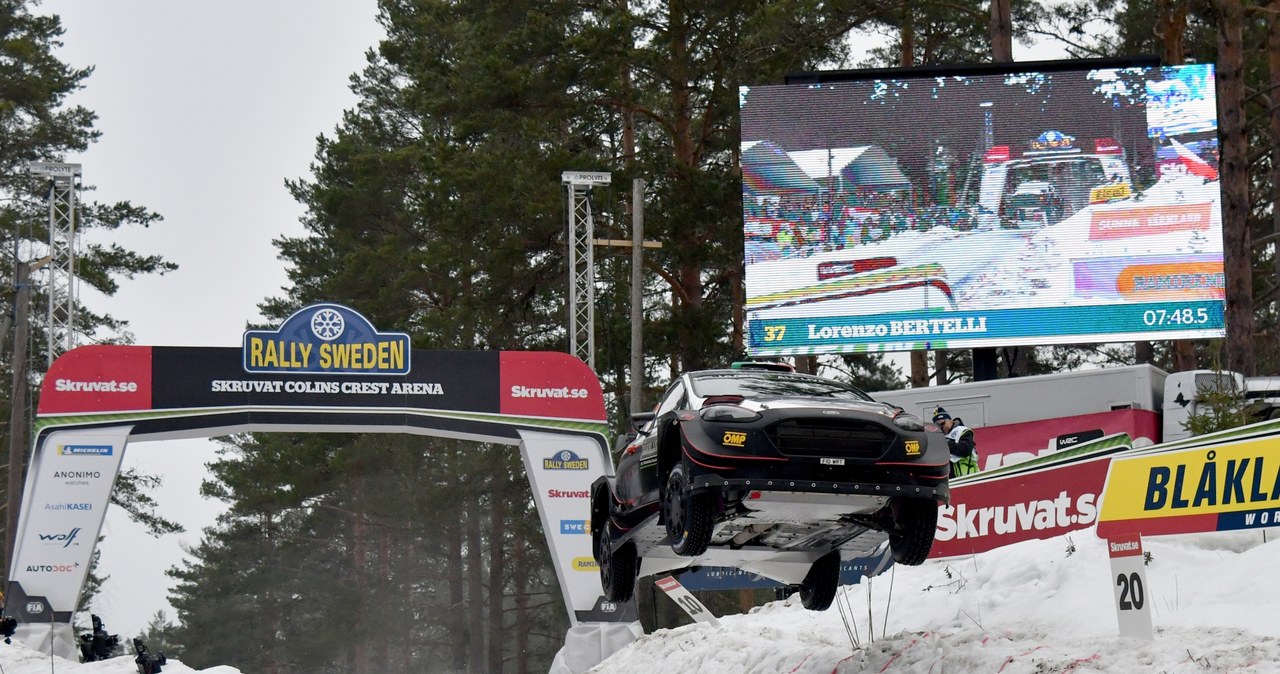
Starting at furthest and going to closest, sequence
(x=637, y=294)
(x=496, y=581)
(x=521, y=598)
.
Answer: (x=521, y=598) < (x=496, y=581) < (x=637, y=294)

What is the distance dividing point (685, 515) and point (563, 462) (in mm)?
10873

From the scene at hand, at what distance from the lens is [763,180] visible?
2389 cm

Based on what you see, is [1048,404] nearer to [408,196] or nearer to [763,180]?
[763,180]

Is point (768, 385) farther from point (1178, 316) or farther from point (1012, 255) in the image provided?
point (1178, 316)

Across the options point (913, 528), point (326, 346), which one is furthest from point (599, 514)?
point (326, 346)

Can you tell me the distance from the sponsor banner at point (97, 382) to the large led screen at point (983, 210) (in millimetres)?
9720

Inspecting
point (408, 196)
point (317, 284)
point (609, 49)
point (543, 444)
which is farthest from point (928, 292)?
point (317, 284)

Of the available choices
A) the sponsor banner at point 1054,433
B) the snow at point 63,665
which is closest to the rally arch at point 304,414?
the snow at point 63,665

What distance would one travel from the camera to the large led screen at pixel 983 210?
74.4ft

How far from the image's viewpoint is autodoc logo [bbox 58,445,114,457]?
20.4 meters

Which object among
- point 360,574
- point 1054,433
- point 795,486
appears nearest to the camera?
point 795,486

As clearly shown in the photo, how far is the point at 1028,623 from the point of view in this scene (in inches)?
449

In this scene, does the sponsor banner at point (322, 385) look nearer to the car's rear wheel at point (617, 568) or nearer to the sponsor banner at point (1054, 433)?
the sponsor banner at point (1054, 433)

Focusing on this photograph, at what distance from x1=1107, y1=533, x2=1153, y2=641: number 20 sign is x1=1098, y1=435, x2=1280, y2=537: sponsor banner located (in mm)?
99
